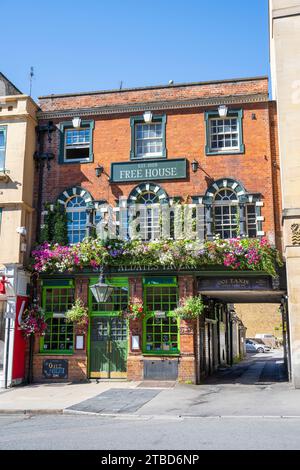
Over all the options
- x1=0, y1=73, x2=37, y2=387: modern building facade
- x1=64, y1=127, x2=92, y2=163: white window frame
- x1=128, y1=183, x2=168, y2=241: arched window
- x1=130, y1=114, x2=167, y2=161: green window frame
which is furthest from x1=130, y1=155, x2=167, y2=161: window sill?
x1=0, y1=73, x2=37, y2=387: modern building facade

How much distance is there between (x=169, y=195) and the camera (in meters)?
19.2

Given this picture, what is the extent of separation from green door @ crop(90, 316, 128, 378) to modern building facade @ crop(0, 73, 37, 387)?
264 cm

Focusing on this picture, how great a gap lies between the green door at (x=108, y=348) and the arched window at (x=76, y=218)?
133 inches

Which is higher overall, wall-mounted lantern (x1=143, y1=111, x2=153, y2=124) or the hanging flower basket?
wall-mounted lantern (x1=143, y1=111, x2=153, y2=124)

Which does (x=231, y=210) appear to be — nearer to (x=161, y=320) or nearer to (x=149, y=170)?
(x=149, y=170)

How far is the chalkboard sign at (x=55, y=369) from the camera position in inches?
725

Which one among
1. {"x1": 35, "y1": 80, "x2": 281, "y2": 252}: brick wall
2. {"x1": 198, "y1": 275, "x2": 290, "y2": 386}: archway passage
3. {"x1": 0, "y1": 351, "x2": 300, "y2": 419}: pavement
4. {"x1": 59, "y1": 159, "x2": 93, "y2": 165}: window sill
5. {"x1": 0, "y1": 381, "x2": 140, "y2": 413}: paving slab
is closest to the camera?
{"x1": 0, "y1": 351, "x2": 300, "y2": 419}: pavement

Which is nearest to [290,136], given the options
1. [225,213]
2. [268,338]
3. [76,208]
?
[225,213]

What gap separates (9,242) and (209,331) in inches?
366

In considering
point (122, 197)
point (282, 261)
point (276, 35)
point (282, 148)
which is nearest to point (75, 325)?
point (122, 197)

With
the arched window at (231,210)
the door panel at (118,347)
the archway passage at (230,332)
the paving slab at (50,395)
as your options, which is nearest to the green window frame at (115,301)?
the door panel at (118,347)

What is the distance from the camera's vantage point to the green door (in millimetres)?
18203

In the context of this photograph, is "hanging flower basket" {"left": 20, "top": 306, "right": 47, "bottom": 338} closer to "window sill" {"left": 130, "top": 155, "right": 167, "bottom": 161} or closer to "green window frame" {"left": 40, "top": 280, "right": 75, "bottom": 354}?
"green window frame" {"left": 40, "top": 280, "right": 75, "bottom": 354}

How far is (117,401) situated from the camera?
1370cm
